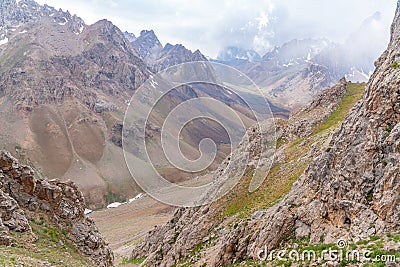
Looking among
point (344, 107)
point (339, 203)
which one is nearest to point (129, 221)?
point (344, 107)

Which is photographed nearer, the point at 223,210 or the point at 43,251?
the point at 43,251

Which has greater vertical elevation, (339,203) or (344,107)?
(344,107)

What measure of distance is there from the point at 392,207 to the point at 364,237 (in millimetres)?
2483

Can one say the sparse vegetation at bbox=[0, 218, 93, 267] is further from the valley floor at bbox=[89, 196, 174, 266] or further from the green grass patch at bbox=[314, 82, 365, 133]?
the valley floor at bbox=[89, 196, 174, 266]

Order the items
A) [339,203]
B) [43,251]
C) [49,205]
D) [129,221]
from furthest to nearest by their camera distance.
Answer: [129,221]
[49,205]
[43,251]
[339,203]

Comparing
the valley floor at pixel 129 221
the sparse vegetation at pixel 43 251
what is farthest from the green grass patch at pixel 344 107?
the valley floor at pixel 129 221

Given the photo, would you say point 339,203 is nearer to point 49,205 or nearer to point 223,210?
point 223,210

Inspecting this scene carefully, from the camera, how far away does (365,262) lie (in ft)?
56.6

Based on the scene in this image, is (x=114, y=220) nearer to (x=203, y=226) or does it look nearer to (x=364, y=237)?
(x=203, y=226)

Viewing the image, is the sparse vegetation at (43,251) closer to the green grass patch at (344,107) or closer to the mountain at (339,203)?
the mountain at (339,203)

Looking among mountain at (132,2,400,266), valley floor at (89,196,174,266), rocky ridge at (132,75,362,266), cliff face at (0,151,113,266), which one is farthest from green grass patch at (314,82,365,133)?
valley floor at (89,196,174,266)

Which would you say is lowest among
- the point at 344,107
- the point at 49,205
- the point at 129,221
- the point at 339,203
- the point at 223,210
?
the point at 129,221

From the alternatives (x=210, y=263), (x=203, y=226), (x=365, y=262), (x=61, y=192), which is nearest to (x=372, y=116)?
(x=365, y=262)

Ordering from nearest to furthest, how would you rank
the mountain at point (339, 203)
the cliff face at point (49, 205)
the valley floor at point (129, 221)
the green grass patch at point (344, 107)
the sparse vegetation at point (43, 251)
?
the mountain at point (339, 203) < the sparse vegetation at point (43, 251) < the cliff face at point (49, 205) < the green grass patch at point (344, 107) < the valley floor at point (129, 221)
